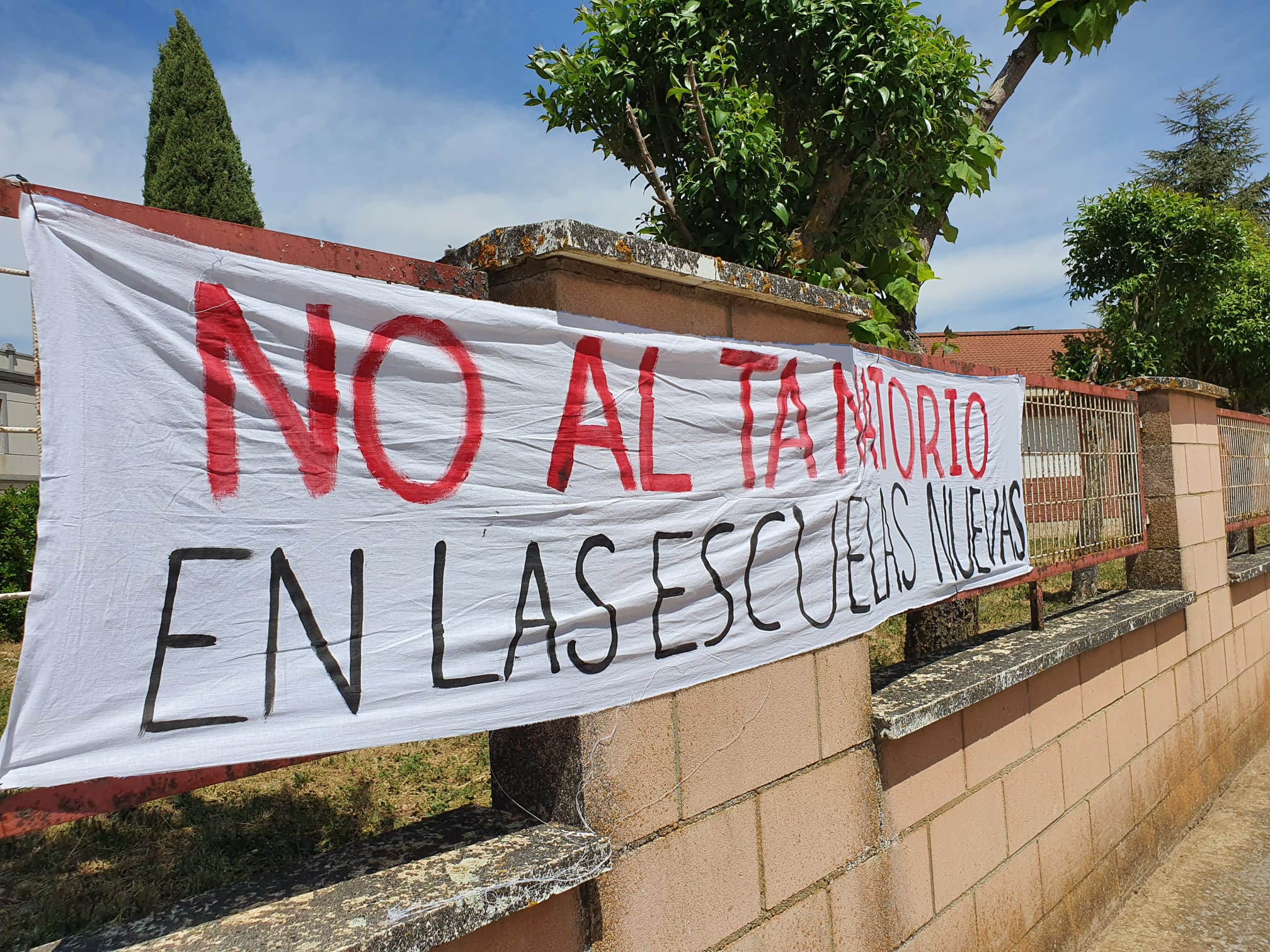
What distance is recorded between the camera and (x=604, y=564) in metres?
1.92

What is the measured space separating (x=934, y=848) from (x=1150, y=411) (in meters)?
3.30

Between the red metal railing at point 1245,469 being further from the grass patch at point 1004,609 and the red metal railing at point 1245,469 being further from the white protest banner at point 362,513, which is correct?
the white protest banner at point 362,513

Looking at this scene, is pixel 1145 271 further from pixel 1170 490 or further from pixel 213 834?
pixel 213 834

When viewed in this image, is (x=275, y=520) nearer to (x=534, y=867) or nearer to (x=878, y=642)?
(x=534, y=867)

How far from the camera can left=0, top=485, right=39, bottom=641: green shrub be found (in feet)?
23.4

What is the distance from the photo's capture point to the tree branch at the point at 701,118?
11.8ft

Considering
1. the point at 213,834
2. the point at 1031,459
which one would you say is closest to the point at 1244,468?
the point at 1031,459

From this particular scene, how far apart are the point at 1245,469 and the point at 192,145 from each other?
46.6 ft

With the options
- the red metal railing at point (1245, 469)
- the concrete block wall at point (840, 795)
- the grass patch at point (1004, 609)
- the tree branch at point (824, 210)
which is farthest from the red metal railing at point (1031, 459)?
the red metal railing at point (1245, 469)

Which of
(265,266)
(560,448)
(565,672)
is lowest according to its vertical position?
(565,672)

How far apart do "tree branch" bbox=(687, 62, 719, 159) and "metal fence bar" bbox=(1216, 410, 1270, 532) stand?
4.26 m

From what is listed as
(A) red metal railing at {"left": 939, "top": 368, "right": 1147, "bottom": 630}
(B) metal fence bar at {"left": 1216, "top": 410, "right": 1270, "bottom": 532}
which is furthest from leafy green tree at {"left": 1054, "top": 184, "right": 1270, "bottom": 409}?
(A) red metal railing at {"left": 939, "top": 368, "right": 1147, "bottom": 630}

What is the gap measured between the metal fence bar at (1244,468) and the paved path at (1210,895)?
81.6 inches

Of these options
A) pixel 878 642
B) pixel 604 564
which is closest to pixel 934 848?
pixel 604 564
